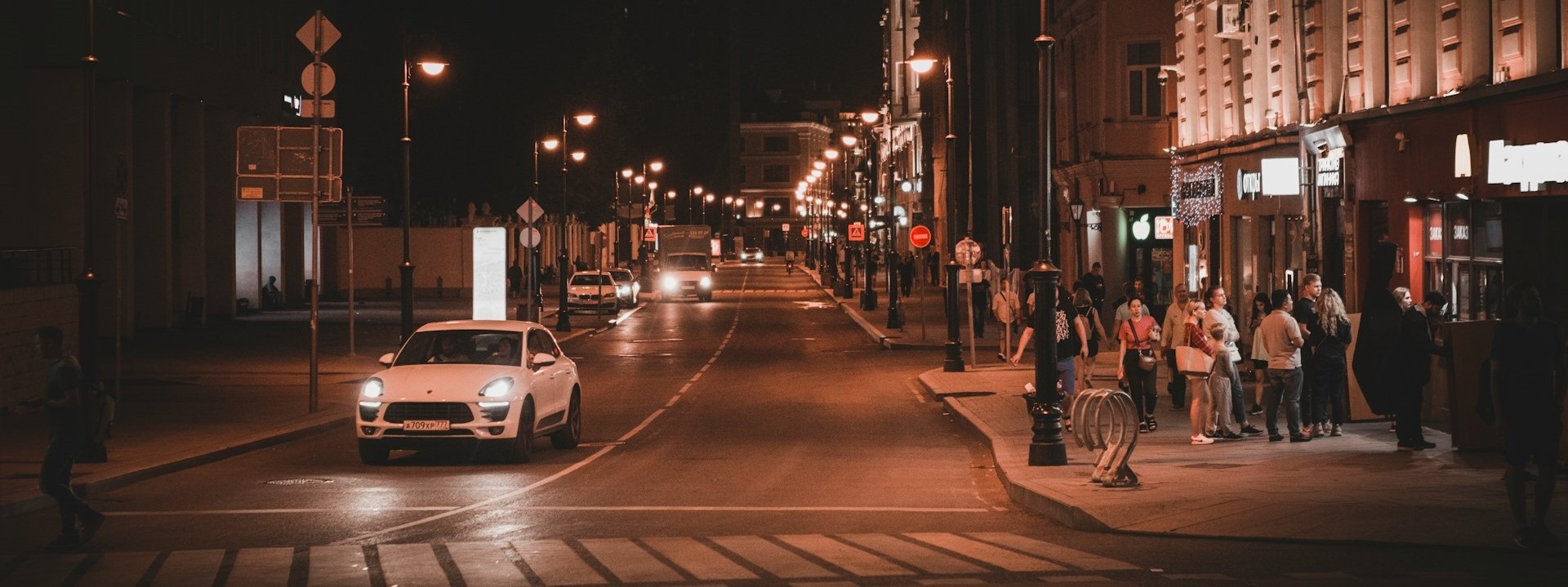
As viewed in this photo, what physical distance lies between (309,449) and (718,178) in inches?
6980

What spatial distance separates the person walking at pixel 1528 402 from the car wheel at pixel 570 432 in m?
11.0

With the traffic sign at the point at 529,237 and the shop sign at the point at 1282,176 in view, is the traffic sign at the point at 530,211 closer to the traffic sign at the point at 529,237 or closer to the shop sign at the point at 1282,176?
the traffic sign at the point at 529,237

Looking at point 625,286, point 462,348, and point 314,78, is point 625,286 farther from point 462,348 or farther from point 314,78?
point 462,348

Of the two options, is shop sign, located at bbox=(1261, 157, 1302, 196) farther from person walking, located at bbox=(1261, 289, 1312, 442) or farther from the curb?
the curb

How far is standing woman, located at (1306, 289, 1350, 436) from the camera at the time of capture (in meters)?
18.1

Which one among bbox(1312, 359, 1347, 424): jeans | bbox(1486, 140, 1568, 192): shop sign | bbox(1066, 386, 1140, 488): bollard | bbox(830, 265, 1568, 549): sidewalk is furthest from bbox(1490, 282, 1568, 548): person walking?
bbox(1486, 140, 1568, 192): shop sign

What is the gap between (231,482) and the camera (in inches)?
656

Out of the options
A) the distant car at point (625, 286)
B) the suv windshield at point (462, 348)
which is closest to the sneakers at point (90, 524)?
the suv windshield at point (462, 348)

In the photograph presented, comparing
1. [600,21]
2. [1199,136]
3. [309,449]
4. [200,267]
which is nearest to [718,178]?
[600,21]

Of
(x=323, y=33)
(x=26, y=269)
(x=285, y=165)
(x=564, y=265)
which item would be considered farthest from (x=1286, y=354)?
(x=564, y=265)

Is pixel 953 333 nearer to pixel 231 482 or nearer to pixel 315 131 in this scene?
pixel 315 131

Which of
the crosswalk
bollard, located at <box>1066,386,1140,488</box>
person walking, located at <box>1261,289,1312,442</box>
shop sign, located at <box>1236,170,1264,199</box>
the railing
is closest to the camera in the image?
the crosswalk

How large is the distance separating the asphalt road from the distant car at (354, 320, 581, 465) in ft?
1.19

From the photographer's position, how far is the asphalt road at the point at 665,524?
1111 cm
